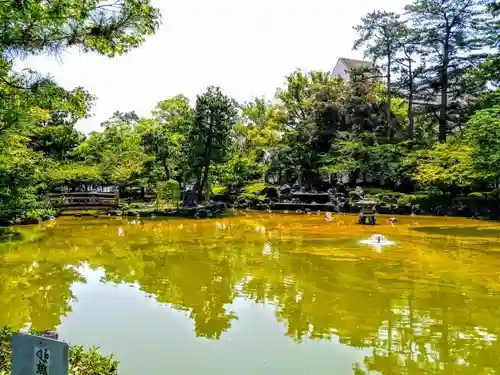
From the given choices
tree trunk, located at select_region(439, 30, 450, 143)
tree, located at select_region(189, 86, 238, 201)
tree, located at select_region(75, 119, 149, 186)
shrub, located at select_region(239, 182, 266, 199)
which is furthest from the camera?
shrub, located at select_region(239, 182, 266, 199)

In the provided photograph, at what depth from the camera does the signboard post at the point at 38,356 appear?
2.34 metres

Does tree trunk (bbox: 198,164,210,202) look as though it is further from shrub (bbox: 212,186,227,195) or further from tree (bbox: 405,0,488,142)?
tree (bbox: 405,0,488,142)

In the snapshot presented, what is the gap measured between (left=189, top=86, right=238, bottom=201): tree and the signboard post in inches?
817

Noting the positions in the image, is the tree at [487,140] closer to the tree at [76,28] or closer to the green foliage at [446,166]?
the green foliage at [446,166]

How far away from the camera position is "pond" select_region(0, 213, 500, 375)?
4.78 metres

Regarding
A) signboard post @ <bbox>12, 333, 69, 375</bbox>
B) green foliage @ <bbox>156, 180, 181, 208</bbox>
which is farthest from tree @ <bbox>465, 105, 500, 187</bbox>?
signboard post @ <bbox>12, 333, 69, 375</bbox>

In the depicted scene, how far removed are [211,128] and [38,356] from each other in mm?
20930

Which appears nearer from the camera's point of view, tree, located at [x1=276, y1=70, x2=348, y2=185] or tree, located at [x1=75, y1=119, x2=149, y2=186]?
tree, located at [x1=75, y1=119, x2=149, y2=186]

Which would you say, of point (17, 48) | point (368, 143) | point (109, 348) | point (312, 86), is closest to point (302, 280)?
point (109, 348)

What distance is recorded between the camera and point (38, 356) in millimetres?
2383

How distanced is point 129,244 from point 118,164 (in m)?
14.6

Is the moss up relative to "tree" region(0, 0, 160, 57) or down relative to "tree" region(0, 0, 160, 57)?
down

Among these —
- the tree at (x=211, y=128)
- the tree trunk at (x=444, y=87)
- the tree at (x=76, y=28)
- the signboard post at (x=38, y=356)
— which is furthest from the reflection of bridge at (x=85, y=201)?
the signboard post at (x=38, y=356)

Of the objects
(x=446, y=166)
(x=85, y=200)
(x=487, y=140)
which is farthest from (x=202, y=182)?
(x=487, y=140)
